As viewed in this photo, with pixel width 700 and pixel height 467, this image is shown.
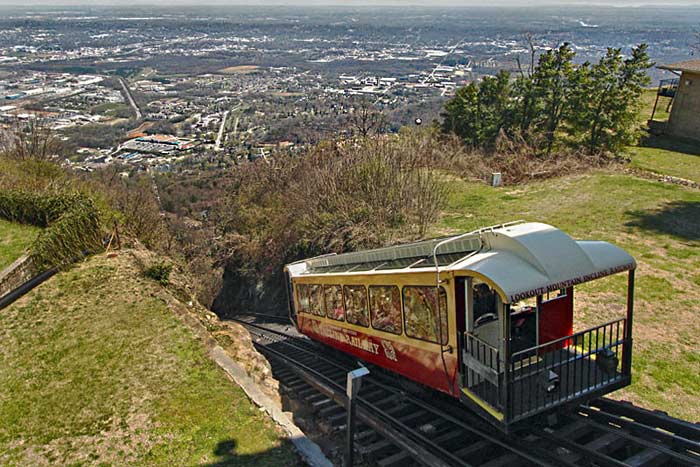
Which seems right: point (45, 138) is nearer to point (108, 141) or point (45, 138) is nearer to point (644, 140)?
point (644, 140)

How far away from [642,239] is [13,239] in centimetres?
1903

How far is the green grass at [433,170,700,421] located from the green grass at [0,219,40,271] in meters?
14.0

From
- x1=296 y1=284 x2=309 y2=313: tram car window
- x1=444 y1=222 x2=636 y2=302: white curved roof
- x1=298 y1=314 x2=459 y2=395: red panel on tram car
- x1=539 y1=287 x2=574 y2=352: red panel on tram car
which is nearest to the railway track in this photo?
x1=298 y1=314 x2=459 y2=395: red panel on tram car

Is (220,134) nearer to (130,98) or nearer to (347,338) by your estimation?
(130,98)

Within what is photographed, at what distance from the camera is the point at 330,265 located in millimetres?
12727

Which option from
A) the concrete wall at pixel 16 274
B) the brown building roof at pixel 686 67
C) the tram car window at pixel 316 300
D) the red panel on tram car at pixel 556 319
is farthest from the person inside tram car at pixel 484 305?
the brown building roof at pixel 686 67

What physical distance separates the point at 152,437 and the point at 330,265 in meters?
5.71

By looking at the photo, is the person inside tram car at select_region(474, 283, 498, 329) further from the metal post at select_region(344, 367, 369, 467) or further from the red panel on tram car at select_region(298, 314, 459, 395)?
the metal post at select_region(344, 367, 369, 467)

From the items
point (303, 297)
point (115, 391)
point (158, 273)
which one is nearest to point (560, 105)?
point (303, 297)

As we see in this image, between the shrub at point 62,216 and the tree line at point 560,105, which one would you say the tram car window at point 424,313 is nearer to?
the shrub at point 62,216

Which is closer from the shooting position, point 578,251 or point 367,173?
point 578,251

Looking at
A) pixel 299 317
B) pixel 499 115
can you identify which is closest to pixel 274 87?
pixel 499 115

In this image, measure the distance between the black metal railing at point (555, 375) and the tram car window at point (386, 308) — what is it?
2.26 metres

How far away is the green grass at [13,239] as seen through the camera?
1368 cm
